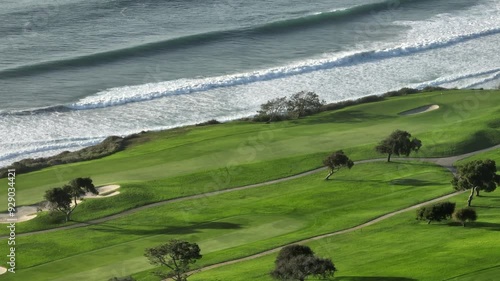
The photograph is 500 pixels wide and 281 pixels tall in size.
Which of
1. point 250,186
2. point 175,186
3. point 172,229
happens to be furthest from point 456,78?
point 172,229

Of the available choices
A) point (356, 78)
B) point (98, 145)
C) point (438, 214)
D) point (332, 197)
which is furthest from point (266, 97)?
point (438, 214)

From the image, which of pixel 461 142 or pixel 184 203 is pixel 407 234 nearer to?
pixel 184 203

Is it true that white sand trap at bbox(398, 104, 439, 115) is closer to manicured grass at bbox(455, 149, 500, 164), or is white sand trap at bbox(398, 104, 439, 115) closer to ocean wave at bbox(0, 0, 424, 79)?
manicured grass at bbox(455, 149, 500, 164)

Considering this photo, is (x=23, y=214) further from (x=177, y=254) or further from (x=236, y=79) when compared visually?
(x=236, y=79)

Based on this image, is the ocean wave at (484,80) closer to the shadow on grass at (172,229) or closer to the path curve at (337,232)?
the path curve at (337,232)

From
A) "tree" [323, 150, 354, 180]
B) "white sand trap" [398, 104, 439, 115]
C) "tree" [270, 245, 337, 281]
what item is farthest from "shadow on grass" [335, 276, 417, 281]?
"white sand trap" [398, 104, 439, 115]
